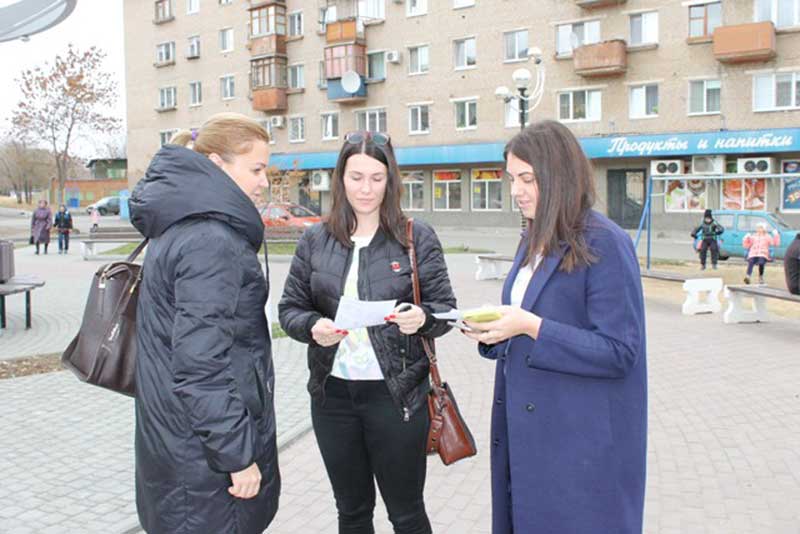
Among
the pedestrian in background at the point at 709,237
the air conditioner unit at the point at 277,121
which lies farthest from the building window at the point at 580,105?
the air conditioner unit at the point at 277,121

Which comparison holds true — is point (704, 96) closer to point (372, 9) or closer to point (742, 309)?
point (372, 9)

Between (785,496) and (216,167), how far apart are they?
3.89 meters

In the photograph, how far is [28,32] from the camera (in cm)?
879

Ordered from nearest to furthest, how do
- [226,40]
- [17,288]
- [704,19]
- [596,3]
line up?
[17,288], [704,19], [596,3], [226,40]

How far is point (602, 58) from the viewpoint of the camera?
1133 inches

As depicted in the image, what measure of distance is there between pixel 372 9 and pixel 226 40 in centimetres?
1125

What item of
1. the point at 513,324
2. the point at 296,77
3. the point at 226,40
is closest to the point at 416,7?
the point at 296,77

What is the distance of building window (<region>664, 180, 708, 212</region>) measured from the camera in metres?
28.2

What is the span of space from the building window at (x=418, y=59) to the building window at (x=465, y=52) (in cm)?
154

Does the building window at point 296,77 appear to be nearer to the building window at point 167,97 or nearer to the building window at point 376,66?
the building window at point 376,66

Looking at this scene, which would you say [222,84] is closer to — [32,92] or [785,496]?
[32,92]

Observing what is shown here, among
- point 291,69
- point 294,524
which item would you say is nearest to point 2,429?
point 294,524

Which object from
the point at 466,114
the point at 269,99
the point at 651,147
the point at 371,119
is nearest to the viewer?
the point at 651,147

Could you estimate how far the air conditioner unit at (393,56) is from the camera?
35562 mm
